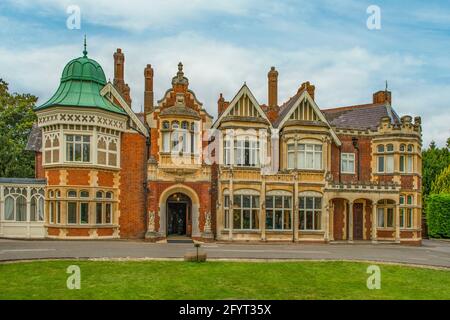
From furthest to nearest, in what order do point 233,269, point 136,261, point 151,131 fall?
point 151,131 → point 136,261 → point 233,269

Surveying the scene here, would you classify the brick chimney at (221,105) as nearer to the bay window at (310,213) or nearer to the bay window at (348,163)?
the bay window at (310,213)

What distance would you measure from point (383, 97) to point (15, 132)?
31.4m

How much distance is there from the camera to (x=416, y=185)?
120 ft

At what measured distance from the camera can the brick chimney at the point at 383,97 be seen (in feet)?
134

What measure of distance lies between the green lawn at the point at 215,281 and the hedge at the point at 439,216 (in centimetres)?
2504

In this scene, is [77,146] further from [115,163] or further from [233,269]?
[233,269]

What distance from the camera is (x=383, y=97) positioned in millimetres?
41125

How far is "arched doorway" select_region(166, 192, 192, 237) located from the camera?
32969 mm

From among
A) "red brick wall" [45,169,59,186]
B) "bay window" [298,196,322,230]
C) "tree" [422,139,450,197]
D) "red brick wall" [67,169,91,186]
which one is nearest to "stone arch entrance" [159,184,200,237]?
"red brick wall" [67,169,91,186]

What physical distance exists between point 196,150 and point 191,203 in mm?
3473

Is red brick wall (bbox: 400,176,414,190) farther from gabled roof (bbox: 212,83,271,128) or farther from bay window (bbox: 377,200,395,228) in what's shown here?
gabled roof (bbox: 212,83,271,128)

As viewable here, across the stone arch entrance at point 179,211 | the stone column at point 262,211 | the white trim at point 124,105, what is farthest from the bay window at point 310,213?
the white trim at point 124,105

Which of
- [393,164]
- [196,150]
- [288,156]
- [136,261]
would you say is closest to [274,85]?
[288,156]
